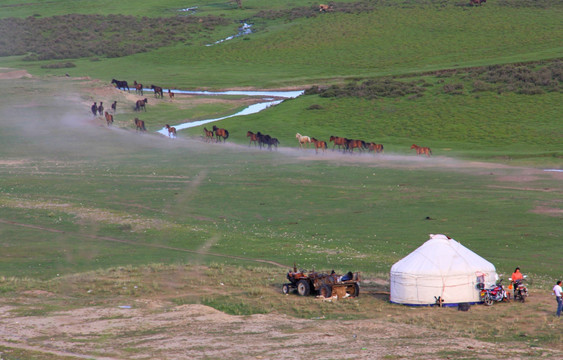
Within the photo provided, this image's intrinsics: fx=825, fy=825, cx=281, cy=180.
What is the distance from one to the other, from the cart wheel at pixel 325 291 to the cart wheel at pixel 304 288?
1.46 feet

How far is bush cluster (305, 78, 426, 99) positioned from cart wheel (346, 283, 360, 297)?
52172 mm

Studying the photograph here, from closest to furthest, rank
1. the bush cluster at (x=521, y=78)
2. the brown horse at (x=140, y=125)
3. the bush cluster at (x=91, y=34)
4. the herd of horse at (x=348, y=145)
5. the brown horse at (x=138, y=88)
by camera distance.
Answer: the herd of horse at (x=348, y=145), the brown horse at (x=140, y=125), the bush cluster at (x=521, y=78), the brown horse at (x=138, y=88), the bush cluster at (x=91, y=34)

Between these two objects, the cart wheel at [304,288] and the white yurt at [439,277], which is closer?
the white yurt at [439,277]

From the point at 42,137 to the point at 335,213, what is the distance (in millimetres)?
35372

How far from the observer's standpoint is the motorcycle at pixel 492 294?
2406 centimetres

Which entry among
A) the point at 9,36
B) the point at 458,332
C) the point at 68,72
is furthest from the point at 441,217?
A: the point at 9,36

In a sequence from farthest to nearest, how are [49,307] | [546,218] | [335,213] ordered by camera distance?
[335,213] < [546,218] < [49,307]

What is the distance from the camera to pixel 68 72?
4087 inches

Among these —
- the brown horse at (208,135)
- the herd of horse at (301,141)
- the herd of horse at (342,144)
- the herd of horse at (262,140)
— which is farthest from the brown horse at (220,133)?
the herd of horse at (342,144)

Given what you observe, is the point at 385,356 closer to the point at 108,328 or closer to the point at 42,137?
the point at 108,328

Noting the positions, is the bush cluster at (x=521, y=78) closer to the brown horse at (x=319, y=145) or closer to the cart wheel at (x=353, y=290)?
the brown horse at (x=319, y=145)

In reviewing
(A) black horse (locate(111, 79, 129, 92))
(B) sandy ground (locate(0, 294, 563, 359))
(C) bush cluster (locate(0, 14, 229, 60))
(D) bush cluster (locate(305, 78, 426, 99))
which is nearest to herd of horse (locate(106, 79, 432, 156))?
(D) bush cluster (locate(305, 78, 426, 99))

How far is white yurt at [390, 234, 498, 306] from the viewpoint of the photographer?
24.2 m

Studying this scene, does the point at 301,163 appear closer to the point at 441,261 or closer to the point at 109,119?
the point at 109,119
